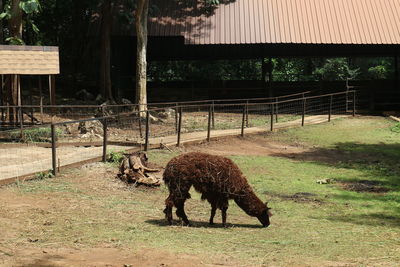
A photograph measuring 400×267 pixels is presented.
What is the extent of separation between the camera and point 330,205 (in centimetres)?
1146

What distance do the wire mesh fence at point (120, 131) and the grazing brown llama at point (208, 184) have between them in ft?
12.1

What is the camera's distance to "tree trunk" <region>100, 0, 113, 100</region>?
27297mm

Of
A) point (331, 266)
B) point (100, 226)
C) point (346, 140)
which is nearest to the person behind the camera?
point (331, 266)

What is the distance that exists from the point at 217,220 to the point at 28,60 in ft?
35.8

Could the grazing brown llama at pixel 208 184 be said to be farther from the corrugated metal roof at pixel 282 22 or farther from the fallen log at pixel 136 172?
the corrugated metal roof at pixel 282 22

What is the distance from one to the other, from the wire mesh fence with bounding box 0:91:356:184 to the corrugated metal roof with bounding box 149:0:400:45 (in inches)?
119

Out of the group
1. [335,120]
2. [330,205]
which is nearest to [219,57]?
[335,120]

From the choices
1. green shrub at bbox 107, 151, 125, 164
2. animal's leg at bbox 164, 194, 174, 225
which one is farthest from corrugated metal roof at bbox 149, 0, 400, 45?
animal's leg at bbox 164, 194, 174, 225

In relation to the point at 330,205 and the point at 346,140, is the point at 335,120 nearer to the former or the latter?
the point at 346,140

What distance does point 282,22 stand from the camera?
29297 mm

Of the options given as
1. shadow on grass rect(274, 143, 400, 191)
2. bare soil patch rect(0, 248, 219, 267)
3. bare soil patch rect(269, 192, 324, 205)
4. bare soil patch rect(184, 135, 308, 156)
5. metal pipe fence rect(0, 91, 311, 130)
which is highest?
metal pipe fence rect(0, 91, 311, 130)

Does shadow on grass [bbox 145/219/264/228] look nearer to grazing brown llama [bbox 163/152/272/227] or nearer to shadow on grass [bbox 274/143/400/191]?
grazing brown llama [bbox 163/152/272/227]

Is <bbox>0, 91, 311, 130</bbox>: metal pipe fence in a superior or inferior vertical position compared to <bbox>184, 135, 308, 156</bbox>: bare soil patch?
superior

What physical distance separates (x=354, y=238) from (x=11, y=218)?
5.02m
